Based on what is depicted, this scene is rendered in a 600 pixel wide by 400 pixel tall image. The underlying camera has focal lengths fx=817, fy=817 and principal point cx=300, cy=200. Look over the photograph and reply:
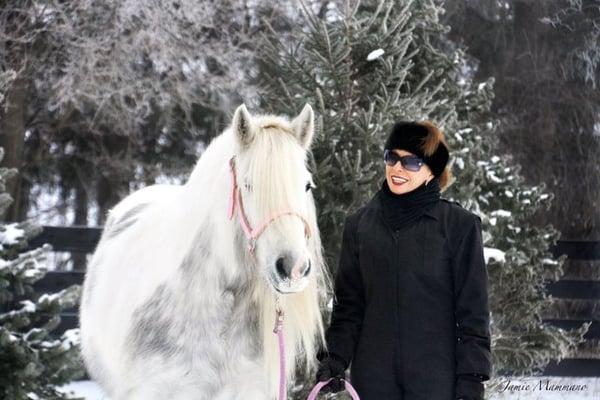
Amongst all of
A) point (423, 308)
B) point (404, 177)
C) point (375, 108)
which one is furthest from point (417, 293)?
point (375, 108)

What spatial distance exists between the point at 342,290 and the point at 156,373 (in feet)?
2.63

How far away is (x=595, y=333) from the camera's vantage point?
920cm

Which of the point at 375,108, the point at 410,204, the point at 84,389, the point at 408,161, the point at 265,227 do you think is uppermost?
the point at 375,108

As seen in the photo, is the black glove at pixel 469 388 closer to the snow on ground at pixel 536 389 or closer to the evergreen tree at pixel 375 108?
the evergreen tree at pixel 375 108

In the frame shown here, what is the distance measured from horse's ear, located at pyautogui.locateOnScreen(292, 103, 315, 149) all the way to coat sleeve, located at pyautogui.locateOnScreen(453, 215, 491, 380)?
29.0 inches

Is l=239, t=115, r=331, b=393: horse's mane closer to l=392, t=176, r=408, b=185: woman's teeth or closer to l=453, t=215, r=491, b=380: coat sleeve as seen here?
l=392, t=176, r=408, b=185: woman's teeth

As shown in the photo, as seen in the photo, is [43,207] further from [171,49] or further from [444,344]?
[444,344]

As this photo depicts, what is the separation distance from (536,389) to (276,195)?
4.36m

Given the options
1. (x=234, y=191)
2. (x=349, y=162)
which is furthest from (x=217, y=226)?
(x=349, y=162)

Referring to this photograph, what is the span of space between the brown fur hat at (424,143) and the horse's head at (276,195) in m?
0.37

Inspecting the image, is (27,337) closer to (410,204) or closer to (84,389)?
(84,389)

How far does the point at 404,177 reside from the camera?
9.85ft

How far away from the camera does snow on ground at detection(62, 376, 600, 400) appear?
549cm

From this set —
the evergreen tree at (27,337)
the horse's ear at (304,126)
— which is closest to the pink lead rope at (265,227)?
the horse's ear at (304,126)
